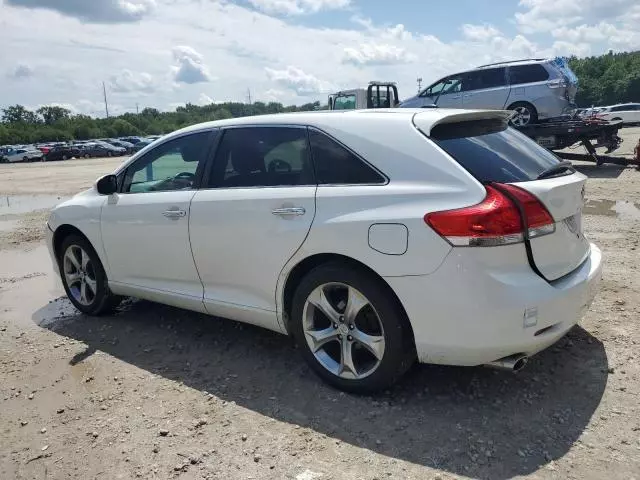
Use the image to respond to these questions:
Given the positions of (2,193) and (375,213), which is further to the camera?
(2,193)

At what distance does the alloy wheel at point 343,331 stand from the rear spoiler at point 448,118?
3.35 feet

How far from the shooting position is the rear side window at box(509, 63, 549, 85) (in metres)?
14.1

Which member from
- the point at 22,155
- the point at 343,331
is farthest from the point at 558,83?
the point at 22,155

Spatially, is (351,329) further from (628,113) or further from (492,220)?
(628,113)

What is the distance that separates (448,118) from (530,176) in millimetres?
582

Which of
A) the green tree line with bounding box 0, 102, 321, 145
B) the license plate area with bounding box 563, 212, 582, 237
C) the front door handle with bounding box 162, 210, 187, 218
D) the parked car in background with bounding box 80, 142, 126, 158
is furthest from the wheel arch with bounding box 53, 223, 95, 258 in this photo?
the green tree line with bounding box 0, 102, 321, 145

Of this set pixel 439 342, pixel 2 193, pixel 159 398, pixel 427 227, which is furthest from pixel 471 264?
pixel 2 193

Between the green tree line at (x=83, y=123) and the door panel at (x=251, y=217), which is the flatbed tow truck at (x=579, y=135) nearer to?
the door panel at (x=251, y=217)

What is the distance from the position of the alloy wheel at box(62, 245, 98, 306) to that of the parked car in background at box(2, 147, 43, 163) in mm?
51988

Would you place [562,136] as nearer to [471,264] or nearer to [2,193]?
[471,264]

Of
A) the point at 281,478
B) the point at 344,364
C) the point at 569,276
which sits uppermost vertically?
the point at 569,276

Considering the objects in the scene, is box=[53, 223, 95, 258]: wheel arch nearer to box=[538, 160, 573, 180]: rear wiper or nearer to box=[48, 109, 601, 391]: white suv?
box=[48, 109, 601, 391]: white suv

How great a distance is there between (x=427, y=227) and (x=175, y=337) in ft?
8.30

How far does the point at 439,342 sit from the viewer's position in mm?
2943
